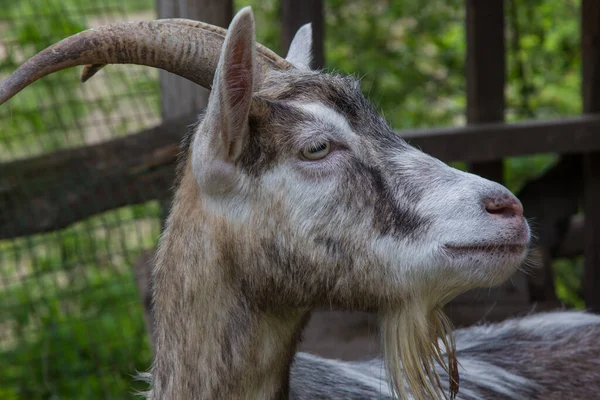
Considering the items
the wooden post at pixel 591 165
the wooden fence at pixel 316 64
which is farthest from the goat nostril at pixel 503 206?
the wooden post at pixel 591 165

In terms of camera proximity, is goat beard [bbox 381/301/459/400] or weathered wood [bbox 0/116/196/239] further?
weathered wood [bbox 0/116/196/239]

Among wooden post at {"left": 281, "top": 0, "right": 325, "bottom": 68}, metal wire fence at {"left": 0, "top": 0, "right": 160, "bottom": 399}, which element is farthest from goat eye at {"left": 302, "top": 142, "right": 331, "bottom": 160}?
metal wire fence at {"left": 0, "top": 0, "right": 160, "bottom": 399}

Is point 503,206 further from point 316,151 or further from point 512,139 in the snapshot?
point 512,139

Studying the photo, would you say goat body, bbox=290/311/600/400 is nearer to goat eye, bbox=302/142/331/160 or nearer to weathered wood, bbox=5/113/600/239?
goat eye, bbox=302/142/331/160

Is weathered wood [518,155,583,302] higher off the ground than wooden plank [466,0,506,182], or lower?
lower

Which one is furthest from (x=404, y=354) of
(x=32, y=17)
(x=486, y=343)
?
(x=32, y=17)

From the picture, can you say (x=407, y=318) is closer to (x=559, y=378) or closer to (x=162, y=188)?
(x=559, y=378)

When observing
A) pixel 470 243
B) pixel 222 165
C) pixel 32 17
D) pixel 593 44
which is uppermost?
pixel 32 17

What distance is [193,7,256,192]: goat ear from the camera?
2523mm

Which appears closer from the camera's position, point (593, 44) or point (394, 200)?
point (394, 200)

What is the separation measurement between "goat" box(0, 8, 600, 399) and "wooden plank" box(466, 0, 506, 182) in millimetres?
2228

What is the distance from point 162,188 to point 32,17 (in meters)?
1.79

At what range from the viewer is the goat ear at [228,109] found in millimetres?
2523

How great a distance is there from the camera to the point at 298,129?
8.86ft
